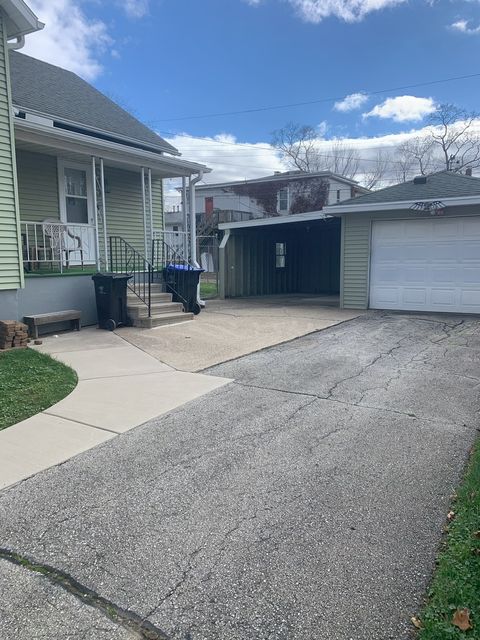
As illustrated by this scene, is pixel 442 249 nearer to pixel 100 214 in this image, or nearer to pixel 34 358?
pixel 100 214

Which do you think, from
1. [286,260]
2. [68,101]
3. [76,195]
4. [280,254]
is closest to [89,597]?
A: [76,195]

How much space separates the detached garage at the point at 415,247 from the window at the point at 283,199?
1931cm

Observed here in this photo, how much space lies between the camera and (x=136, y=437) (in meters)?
4.25

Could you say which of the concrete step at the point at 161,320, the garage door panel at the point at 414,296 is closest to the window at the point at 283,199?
the garage door panel at the point at 414,296

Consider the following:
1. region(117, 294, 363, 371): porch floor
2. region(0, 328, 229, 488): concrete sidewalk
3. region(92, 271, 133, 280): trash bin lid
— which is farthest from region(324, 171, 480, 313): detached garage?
region(0, 328, 229, 488): concrete sidewalk

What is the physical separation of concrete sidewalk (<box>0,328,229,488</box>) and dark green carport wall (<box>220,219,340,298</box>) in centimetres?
935

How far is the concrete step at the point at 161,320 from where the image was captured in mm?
9602

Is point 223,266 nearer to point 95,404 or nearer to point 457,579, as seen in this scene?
point 95,404

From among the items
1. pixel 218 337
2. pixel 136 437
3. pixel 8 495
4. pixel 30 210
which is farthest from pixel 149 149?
pixel 8 495

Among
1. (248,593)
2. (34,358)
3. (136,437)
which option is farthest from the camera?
(34,358)

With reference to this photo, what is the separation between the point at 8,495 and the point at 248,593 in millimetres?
1865

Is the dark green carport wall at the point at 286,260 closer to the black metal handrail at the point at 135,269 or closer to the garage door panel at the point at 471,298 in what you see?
the black metal handrail at the point at 135,269

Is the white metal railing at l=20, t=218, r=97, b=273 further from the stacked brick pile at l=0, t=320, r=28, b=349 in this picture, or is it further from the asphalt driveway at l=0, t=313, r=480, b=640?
the asphalt driveway at l=0, t=313, r=480, b=640

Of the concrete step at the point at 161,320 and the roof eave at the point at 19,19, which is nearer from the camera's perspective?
the roof eave at the point at 19,19
